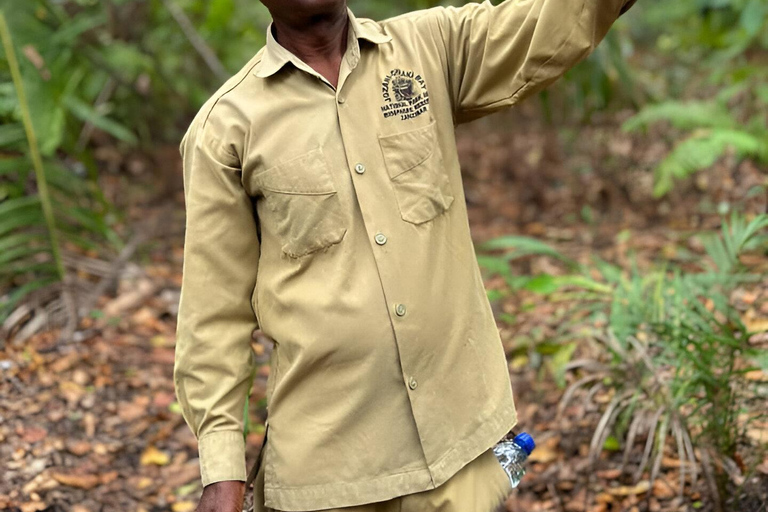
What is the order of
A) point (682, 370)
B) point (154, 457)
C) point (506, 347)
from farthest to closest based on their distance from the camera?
1. point (506, 347)
2. point (154, 457)
3. point (682, 370)

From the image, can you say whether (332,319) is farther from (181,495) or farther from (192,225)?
(181,495)

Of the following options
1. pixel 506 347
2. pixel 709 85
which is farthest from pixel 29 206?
pixel 709 85

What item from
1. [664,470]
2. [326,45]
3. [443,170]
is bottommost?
[664,470]

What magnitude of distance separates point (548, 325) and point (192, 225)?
2773 mm

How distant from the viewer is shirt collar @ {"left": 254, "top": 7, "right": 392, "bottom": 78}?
6.24 ft

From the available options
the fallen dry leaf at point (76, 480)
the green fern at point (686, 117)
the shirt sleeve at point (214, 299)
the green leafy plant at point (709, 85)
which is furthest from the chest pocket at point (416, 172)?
the green fern at point (686, 117)

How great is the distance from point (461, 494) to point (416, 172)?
2.62 ft

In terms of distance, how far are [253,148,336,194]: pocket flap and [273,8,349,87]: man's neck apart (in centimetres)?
21

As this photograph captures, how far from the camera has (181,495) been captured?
3.52 m

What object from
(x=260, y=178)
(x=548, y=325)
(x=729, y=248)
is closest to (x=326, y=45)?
(x=260, y=178)

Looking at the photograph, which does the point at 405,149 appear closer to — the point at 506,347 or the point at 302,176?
the point at 302,176

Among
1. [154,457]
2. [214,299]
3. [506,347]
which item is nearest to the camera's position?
[214,299]

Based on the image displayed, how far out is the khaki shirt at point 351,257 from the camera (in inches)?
75.0

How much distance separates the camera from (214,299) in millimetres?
2016
